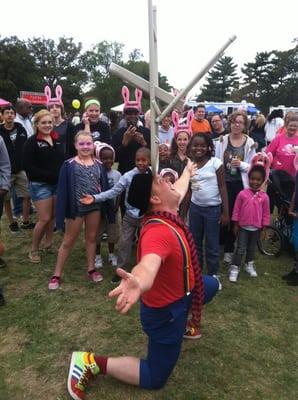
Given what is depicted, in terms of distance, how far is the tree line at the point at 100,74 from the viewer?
1950 inches

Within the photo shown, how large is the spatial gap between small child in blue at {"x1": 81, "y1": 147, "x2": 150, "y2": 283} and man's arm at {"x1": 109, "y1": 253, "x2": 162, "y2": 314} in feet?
7.13

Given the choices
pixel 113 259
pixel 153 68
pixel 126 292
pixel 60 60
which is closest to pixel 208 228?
pixel 113 259

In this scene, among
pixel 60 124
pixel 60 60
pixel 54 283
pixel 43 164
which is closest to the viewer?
pixel 54 283

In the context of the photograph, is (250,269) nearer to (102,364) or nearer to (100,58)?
(102,364)

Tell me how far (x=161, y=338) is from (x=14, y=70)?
52.1 m

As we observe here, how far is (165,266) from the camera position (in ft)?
7.72

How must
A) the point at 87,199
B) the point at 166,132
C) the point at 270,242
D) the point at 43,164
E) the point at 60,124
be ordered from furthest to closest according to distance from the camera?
the point at 166,132, the point at 270,242, the point at 60,124, the point at 43,164, the point at 87,199

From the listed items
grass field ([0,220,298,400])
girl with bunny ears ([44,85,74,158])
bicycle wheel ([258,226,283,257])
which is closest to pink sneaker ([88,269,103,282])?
grass field ([0,220,298,400])

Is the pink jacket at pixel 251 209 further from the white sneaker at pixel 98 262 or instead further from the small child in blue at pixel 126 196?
the white sneaker at pixel 98 262

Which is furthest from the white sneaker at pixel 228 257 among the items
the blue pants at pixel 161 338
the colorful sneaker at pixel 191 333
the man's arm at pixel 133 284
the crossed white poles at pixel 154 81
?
the man's arm at pixel 133 284

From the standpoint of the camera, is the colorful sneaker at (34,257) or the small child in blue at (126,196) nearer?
the small child in blue at (126,196)

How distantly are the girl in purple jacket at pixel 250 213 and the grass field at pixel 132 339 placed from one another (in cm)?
35

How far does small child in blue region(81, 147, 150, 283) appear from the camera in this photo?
4121 millimetres

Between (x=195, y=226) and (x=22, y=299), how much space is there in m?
2.02
